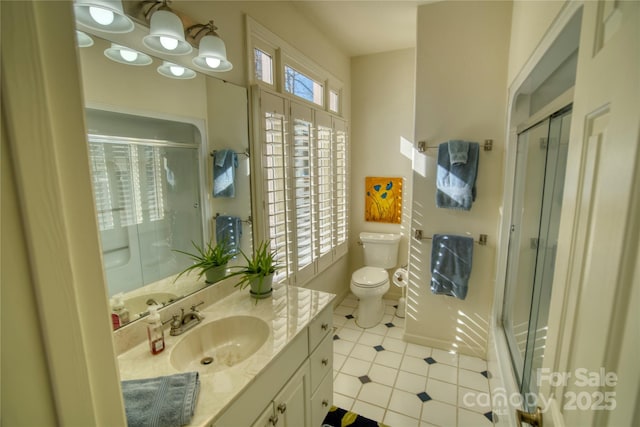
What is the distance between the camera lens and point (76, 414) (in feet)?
1.19

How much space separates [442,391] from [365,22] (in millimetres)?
2975

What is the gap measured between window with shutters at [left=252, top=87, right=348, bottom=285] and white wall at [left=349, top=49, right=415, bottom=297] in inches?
10.7

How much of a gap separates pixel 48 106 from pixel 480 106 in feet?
8.30

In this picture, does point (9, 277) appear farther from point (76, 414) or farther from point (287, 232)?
point (287, 232)

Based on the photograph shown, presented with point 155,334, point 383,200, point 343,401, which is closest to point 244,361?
point 155,334

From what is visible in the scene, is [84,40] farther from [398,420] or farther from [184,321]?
[398,420]

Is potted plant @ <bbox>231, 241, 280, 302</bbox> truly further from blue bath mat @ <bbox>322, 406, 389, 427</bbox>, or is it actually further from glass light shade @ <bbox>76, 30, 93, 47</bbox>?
glass light shade @ <bbox>76, 30, 93, 47</bbox>

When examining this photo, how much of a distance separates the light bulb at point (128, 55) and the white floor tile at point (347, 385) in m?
2.30

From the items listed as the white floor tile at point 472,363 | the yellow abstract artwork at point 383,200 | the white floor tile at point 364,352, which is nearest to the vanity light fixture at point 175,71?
the yellow abstract artwork at point 383,200

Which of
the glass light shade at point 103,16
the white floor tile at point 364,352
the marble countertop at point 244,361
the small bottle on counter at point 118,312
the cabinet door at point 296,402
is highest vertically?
the glass light shade at point 103,16

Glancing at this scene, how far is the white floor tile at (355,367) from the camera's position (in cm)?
230

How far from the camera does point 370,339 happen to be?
8.99 ft

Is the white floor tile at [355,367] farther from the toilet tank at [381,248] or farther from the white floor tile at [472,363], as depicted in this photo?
the toilet tank at [381,248]

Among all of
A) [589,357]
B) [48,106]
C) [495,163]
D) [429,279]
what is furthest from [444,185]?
[48,106]
